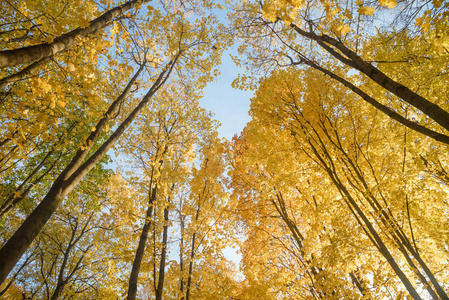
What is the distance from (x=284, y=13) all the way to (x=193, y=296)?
239 inches

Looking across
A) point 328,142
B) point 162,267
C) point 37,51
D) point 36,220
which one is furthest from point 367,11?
point 162,267

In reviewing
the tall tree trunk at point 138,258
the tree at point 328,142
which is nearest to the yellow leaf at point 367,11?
the tree at point 328,142

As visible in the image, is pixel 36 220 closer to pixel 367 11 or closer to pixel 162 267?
pixel 162 267

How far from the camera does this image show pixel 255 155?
17.0 feet

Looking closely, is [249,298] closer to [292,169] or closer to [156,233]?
[156,233]

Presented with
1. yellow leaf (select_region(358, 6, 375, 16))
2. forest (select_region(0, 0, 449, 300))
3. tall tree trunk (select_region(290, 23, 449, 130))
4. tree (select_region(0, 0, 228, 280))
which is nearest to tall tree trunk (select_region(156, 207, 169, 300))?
forest (select_region(0, 0, 449, 300))

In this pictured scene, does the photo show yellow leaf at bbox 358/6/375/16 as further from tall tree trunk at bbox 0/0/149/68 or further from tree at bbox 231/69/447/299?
tall tree trunk at bbox 0/0/149/68

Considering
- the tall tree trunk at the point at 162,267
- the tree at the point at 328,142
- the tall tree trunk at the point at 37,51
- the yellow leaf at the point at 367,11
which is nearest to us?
the tall tree trunk at the point at 37,51

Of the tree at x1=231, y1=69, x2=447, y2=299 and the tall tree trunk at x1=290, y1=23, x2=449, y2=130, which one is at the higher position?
the tree at x1=231, y1=69, x2=447, y2=299

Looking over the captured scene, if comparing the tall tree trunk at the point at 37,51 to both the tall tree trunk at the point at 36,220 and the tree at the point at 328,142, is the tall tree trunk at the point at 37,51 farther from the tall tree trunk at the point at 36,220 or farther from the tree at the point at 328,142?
the tree at the point at 328,142

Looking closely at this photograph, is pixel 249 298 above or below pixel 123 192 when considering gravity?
below

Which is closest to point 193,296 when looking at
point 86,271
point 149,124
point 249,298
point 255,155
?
point 249,298

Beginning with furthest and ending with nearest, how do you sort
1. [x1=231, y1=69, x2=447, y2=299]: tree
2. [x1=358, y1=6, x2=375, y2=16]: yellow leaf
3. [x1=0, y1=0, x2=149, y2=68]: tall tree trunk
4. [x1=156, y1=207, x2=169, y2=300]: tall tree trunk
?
[x1=156, y1=207, x2=169, y2=300]: tall tree trunk, [x1=231, y1=69, x2=447, y2=299]: tree, [x1=358, y1=6, x2=375, y2=16]: yellow leaf, [x1=0, y1=0, x2=149, y2=68]: tall tree trunk

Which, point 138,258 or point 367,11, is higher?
point 367,11
